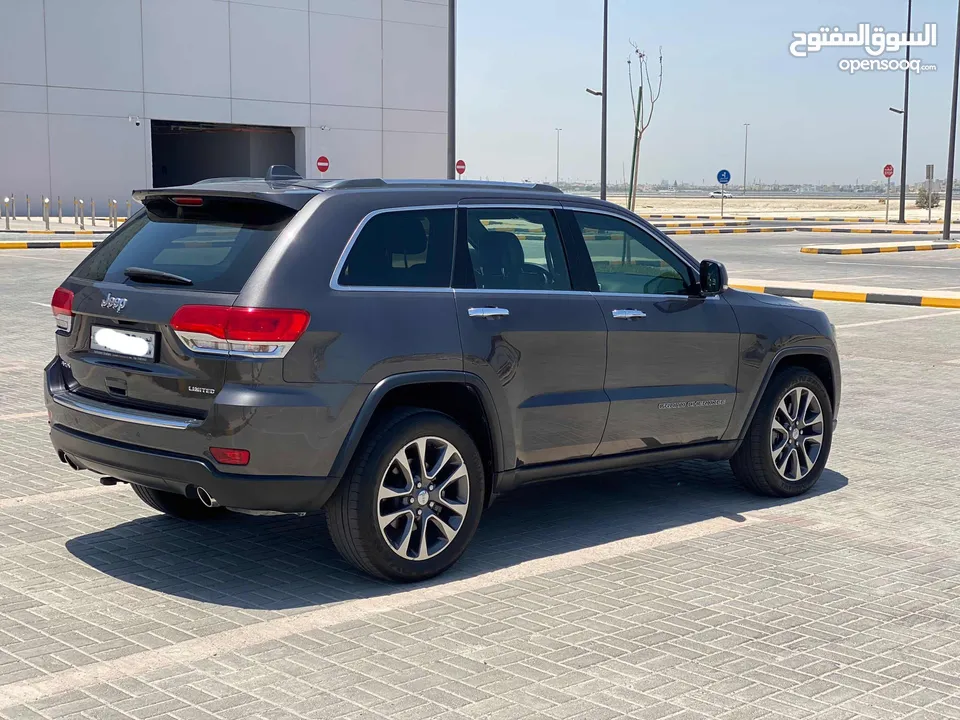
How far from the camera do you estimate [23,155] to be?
1720 inches

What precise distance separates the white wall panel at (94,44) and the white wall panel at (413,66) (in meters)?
10.8

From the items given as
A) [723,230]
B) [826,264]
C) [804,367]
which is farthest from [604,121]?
[804,367]

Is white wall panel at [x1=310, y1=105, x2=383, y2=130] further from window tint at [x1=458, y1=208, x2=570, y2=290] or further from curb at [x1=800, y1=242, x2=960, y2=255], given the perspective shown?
window tint at [x1=458, y1=208, x2=570, y2=290]

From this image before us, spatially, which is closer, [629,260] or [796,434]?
[629,260]

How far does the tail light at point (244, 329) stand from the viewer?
5039 millimetres

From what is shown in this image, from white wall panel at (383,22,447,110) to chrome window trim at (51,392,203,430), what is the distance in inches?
1878

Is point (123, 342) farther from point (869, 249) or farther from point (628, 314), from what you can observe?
point (869, 249)

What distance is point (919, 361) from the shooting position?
12.9 metres

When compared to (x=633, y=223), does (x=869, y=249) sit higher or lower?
lower

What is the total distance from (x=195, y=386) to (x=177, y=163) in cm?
5569

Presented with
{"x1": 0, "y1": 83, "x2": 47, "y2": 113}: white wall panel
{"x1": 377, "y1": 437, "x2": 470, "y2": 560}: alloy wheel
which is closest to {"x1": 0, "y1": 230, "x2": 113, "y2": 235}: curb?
{"x1": 0, "y1": 83, "x2": 47, "y2": 113}: white wall panel

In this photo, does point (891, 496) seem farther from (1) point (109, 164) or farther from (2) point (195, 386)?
(1) point (109, 164)

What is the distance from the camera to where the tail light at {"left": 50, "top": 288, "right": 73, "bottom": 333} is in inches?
228

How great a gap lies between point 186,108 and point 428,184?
4336cm
